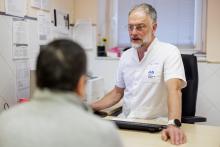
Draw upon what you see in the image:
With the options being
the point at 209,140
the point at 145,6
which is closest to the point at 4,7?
the point at 145,6

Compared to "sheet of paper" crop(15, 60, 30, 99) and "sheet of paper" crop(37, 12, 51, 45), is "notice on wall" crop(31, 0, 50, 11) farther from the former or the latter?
"sheet of paper" crop(15, 60, 30, 99)

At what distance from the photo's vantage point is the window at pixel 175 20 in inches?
108

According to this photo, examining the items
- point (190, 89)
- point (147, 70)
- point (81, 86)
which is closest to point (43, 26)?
point (147, 70)

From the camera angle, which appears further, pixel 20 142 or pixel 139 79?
pixel 139 79

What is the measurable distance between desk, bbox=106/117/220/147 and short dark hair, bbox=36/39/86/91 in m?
0.71

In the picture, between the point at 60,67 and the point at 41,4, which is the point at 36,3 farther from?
the point at 60,67

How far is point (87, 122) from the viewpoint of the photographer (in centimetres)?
71

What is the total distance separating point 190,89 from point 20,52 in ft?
3.78

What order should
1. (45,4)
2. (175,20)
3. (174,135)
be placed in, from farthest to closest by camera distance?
(175,20)
(45,4)
(174,135)

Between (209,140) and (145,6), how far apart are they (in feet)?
3.06

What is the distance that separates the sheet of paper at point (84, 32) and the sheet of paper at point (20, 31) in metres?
0.82

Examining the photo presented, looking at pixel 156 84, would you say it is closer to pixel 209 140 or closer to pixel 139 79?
pixel 139 79

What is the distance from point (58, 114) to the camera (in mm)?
701

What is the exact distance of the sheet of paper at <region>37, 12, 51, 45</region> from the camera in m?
2.34
